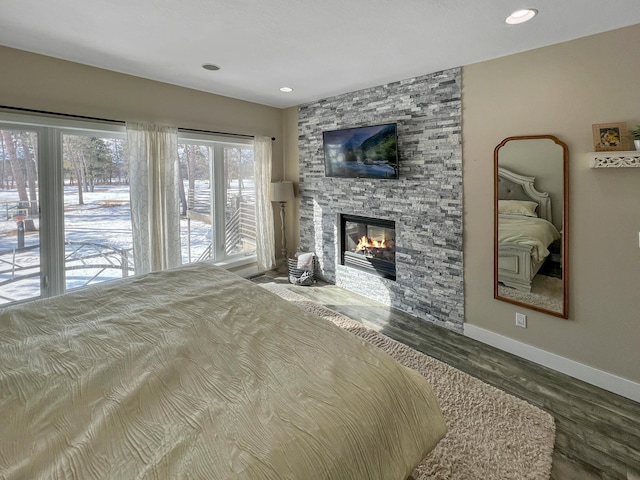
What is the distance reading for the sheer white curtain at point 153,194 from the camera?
3406 mm

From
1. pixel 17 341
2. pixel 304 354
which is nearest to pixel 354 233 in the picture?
pixel 304 354

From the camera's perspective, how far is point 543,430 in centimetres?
195

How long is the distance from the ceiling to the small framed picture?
66cm

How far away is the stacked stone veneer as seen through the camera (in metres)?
3.17

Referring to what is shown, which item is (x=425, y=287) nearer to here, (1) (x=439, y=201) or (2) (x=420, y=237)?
(2) (x=420, y=237)

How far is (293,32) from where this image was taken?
2344mm

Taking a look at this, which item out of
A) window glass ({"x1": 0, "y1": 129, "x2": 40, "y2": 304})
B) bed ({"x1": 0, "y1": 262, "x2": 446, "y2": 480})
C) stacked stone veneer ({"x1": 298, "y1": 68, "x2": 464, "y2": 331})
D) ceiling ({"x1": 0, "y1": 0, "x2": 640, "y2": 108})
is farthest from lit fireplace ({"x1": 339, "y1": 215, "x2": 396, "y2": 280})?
window glass ({"x1": 0, "y1": 129, "x2": 40, "y2": 304})

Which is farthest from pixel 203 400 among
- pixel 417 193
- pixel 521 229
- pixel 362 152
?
pixel 362 152

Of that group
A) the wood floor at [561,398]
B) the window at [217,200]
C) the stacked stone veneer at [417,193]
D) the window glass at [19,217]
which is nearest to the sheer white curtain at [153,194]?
the window at [217,200]

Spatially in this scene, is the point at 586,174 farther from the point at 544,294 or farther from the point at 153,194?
the point at 153,194

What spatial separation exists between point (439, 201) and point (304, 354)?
244 cm

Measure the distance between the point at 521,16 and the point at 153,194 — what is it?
3581mm

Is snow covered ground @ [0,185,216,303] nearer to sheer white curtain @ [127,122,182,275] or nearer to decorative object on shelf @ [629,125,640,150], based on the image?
sheer white curtain @ [127,122,182,275]

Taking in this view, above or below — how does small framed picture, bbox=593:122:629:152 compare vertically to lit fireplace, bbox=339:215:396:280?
above
